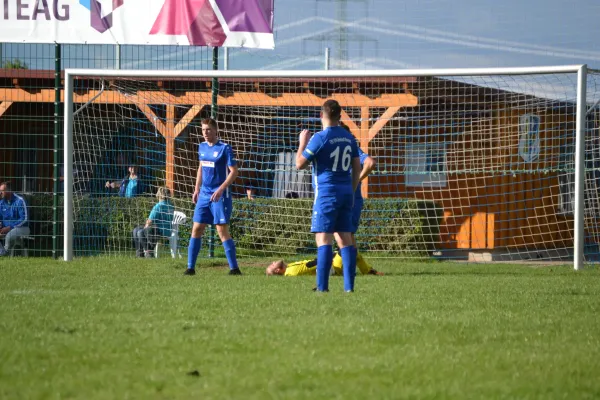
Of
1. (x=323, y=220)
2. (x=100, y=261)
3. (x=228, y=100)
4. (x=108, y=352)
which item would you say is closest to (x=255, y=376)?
(x=108, y=352)

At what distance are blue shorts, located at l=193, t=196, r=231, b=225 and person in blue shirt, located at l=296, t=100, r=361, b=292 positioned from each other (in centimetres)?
293

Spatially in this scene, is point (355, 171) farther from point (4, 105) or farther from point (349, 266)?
point (4, 105)

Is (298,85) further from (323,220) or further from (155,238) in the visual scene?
(323,220)

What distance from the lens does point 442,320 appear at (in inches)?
263

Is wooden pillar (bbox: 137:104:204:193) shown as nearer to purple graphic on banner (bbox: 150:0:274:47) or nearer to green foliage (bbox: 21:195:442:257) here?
green foliage (bbox: 21:195:442:257)

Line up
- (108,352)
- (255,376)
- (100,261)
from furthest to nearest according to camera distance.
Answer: (100,261)
(108,352)
(255,376)

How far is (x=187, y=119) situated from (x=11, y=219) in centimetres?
354

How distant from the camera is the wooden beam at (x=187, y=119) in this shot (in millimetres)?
16812

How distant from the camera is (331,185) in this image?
9.09 metres

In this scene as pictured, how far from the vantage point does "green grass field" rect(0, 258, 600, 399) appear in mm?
4477

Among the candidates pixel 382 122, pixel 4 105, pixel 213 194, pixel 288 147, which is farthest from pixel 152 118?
pixel 4 105

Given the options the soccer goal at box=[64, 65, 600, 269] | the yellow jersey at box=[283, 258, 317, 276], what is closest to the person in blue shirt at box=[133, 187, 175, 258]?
the soccer goal at box=[64, 65, 600, 269]

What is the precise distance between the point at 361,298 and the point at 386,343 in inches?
101

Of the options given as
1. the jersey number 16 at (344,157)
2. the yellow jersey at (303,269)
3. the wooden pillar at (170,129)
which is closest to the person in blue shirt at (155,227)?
the wooden pillar at (170,129)
